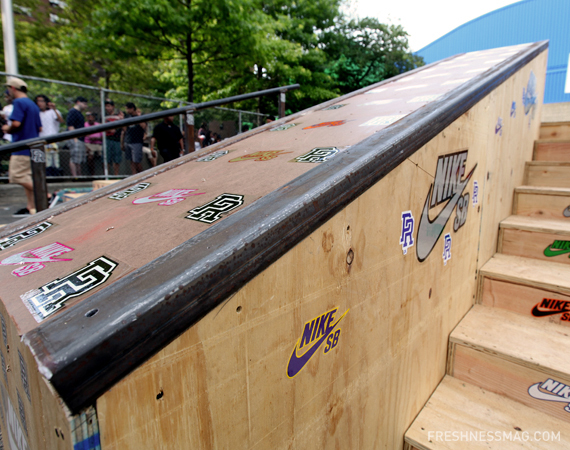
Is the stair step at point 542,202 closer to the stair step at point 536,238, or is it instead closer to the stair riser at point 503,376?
the stair step at point 536,238

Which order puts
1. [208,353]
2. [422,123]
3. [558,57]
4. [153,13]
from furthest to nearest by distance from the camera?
[558,57]
[153,13]
[422,123]
[208,353]

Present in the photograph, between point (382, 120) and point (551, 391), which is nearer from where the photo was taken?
point (551, 391)

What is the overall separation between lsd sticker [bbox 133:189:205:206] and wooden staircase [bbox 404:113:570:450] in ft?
4.46

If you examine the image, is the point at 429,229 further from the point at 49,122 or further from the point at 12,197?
the point at 49,122

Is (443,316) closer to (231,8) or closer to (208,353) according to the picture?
(208,353)

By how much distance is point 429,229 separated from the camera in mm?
1436

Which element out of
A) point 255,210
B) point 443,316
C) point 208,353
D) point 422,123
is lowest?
point 443,316

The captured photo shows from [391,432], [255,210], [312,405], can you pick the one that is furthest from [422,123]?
[391,432]

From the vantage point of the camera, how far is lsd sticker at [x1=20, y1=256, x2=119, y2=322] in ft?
2.32

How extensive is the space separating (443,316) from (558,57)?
1593cm

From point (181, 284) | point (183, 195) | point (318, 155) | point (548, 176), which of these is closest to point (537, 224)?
point (548, 176)

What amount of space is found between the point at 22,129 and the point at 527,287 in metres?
5.16

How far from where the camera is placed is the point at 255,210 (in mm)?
884

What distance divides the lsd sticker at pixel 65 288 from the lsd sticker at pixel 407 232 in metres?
0.97
